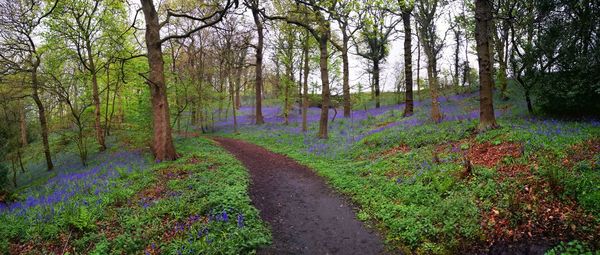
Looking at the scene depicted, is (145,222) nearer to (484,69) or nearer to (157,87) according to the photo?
(157,87)

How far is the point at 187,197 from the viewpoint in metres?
7.38

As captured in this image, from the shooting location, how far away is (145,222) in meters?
6.29

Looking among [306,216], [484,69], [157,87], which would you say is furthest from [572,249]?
[157,87]

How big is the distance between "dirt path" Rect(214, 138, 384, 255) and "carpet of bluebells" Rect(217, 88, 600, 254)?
462 mm

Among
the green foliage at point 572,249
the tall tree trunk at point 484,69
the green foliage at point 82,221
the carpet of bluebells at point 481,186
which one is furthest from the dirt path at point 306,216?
the tall tree trunk at point 484,69

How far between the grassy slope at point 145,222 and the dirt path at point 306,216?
0.52 m

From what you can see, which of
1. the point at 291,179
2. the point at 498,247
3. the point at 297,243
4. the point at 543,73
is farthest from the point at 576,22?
the point at 297,243

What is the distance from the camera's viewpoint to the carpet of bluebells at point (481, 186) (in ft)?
16.0

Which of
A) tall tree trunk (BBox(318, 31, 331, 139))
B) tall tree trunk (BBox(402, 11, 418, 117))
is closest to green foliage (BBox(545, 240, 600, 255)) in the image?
tall tree trunk (BBox(318, 31, 331, 139))

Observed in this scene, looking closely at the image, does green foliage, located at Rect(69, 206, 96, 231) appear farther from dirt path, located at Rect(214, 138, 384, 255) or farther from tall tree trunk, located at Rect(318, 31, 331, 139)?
tall tree trunk, located at Rect(318, 31, 331, 139)

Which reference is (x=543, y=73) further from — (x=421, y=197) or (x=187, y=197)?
(x=187, y=197)

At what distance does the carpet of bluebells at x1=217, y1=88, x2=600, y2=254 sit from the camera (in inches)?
192

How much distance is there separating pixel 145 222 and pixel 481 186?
7265 millimetres

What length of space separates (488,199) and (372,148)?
268 inches
